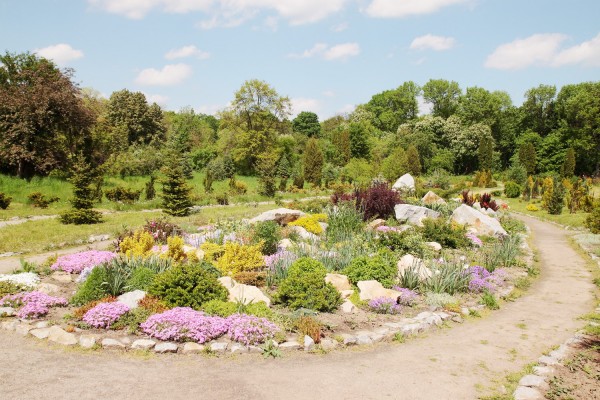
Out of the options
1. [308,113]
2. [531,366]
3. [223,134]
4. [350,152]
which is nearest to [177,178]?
[531,366]

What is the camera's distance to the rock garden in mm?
6445

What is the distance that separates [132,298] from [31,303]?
167 centimetres

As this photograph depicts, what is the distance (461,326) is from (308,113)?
225ft

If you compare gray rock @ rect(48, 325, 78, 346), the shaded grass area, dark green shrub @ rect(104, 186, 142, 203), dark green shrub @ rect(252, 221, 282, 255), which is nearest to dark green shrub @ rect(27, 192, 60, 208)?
dark green shrub @ rect(104, 186, 142, 203)

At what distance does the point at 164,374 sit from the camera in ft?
17.8

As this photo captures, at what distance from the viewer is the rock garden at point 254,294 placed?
6.45 meters

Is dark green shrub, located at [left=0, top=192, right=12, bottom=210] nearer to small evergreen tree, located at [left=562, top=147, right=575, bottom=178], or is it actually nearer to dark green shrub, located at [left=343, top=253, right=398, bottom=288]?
dark green shrub, located at [left=343, top=253, right=398, bottom=288]

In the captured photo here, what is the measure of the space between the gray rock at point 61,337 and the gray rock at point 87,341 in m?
0.11

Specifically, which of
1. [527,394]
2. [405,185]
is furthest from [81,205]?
[405,185]

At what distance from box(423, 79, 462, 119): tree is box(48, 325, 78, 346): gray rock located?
6542cm

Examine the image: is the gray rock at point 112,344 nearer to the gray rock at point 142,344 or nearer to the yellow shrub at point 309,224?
the gray rock at point 142,344

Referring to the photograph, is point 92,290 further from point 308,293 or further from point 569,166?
point 569,166

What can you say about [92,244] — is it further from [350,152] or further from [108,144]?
[350,152]

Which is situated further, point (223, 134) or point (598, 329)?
point (223, 134)
